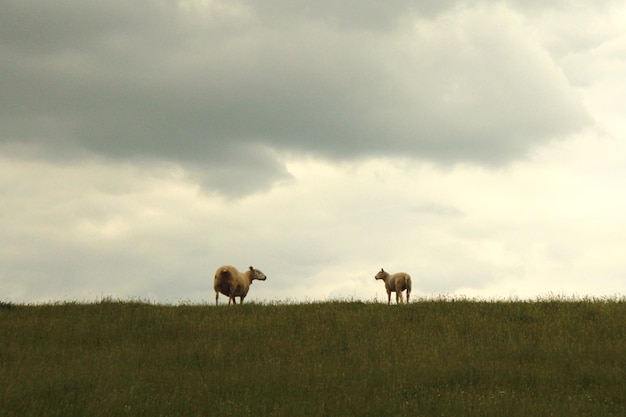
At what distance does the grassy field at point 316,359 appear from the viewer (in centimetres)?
1209

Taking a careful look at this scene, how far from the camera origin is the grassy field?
12.1 m

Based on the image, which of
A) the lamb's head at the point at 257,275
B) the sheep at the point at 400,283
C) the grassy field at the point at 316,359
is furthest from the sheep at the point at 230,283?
the sheep at the point at 400,283

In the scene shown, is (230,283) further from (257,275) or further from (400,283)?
(400,283)

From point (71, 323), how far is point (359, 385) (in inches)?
422

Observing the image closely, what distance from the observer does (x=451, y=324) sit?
19.9 meters

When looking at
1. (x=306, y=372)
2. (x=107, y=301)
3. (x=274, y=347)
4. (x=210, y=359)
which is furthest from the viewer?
(x=107, y=301)

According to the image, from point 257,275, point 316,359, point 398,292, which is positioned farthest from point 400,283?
point 316,359

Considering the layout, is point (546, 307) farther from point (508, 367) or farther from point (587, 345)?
point (508, 367)

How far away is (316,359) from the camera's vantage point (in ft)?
52.1

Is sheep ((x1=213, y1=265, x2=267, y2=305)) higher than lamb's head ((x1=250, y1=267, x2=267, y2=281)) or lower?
lower

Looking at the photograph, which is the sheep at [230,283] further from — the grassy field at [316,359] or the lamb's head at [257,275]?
the grassy field at [316,359]

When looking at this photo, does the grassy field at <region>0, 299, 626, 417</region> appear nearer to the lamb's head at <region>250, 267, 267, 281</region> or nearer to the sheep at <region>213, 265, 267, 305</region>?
the sheep at <region>213, 265, 267, 305</region>

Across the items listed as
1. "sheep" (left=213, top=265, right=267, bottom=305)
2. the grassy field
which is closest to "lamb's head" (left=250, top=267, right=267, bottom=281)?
"sheep" (left=213, top=265, right=267, bottom=305)

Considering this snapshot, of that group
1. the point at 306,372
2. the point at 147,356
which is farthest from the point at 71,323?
the point at 306,372
